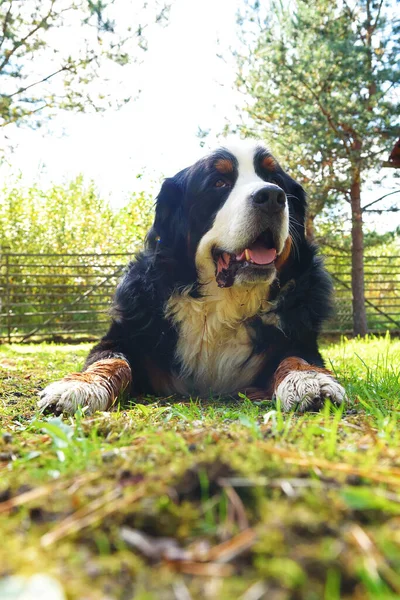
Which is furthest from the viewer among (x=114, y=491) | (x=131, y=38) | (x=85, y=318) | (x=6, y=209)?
(x=6, y=209)

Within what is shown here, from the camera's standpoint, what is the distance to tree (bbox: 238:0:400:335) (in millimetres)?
10031

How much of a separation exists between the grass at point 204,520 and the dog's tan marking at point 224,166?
2.32 m

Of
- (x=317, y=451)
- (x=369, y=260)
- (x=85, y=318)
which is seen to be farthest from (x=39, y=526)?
(x=369, y=260)

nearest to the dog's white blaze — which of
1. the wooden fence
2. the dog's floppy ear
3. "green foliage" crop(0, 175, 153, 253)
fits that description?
the dog's floppy ear

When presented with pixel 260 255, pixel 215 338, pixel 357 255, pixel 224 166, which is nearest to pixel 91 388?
pixel 215 338

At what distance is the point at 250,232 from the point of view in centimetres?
321

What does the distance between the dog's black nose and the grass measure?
194 cm

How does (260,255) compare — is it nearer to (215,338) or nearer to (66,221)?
(215,338)

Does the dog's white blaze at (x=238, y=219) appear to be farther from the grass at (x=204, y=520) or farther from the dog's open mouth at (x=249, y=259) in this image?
the grass at (x=204, y=520)

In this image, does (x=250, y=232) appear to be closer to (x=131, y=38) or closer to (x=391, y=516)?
(x=391, y=516)

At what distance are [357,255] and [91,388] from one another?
1047 centimetres

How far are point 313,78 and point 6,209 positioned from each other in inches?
442

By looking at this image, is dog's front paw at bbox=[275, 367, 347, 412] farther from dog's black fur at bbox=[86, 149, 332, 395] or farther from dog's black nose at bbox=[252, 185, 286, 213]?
dog's black nose at bbox=[252, 185, 286, 213]

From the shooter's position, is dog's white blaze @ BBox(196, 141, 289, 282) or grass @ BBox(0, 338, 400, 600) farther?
dog's white blaze @ BBox(196, 141, 289, 282)
